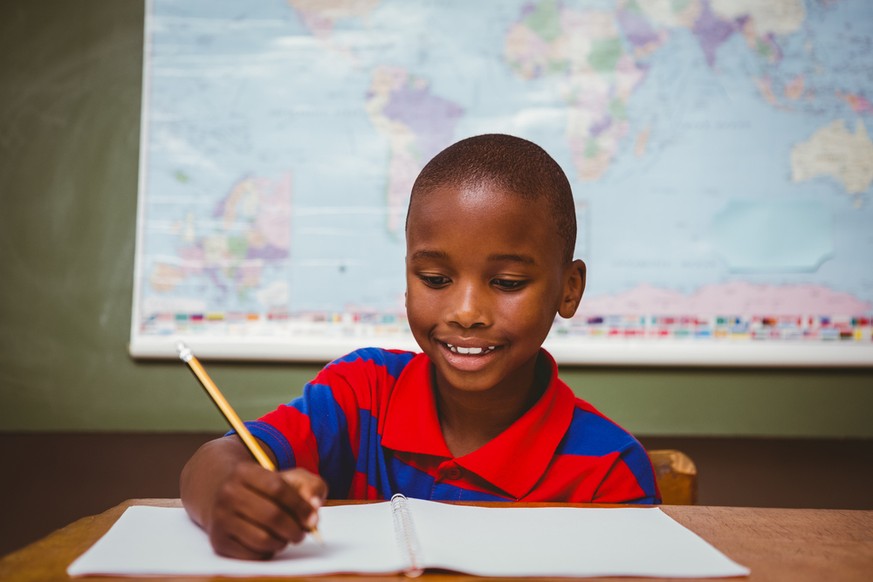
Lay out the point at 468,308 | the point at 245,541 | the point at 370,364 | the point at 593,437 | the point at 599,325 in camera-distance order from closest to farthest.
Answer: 1. the point at 245,541
2. the point at 468,308
3. the point at 593,437
4. the point at 370,364
5. the point at 599,325

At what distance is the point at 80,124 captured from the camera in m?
2.32

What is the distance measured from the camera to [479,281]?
0.76 metres

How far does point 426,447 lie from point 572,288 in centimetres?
25

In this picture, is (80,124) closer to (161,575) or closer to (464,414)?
(464,414)

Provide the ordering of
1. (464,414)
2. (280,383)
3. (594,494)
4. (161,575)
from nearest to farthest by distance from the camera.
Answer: (161,575)
(594,494)
(464,414)
(280,383)

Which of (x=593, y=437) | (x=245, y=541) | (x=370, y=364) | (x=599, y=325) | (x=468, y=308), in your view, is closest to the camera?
(x=245, y=541)

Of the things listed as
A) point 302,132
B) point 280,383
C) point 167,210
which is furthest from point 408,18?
point 280,383

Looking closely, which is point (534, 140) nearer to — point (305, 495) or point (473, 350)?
point (473, 350)

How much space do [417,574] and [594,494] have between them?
15.5 inches

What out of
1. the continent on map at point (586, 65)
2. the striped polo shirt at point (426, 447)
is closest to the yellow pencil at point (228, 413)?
the striped polo shirt at point (426, 447)

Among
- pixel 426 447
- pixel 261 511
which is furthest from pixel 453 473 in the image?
pixel 261 511

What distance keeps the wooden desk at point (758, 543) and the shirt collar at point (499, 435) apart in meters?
0.19

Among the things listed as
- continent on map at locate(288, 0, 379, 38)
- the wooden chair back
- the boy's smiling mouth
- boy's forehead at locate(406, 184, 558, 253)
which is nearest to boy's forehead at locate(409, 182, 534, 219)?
boy's forehead at locate(406, 184, 558, 253)

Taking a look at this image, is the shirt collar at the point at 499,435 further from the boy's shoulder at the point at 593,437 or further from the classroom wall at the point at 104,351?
the classroom wall at the point at 104,351
